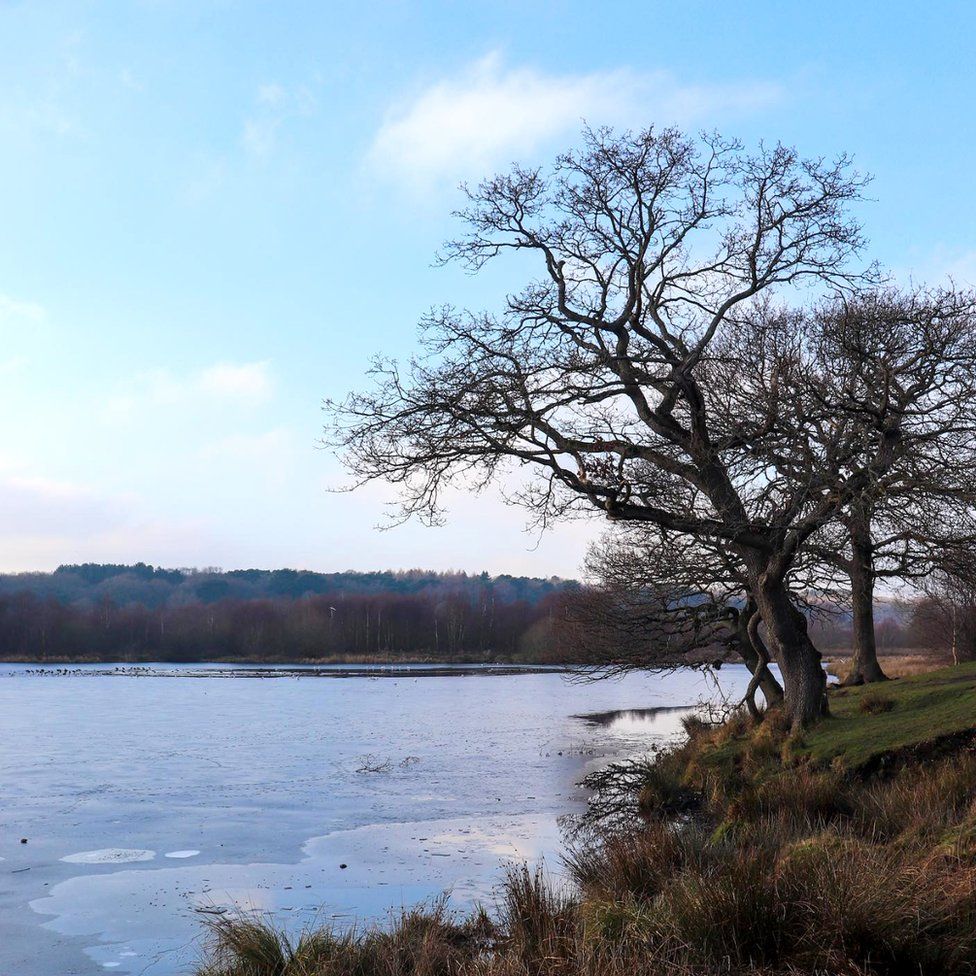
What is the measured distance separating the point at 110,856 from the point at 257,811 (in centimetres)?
361

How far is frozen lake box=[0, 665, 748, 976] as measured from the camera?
10.4 m

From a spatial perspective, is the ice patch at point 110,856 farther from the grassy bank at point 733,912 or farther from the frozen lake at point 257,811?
the grassy bank at point 733,912

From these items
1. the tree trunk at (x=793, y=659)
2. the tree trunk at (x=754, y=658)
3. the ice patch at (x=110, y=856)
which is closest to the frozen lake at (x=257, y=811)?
the ice patch at (x=110, y=856)

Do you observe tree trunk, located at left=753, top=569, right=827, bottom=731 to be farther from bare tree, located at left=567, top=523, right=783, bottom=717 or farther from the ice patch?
the ice patch

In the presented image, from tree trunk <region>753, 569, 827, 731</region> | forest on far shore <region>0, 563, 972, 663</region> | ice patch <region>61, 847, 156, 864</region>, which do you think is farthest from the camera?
forest on far shore <region>0, 563, 972, 663</region>

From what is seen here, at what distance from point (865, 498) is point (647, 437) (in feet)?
20.4

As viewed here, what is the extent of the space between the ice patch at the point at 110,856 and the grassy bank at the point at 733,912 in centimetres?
475

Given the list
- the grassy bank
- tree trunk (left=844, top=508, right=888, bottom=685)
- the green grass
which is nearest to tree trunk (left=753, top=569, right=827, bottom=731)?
the green grass

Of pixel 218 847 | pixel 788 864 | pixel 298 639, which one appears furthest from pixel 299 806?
pixel 298 639

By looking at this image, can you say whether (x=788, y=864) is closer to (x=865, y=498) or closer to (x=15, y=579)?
(x=865, y=498)

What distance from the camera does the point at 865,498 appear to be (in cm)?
1448

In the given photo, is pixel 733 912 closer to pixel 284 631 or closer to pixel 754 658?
pixel 754 658

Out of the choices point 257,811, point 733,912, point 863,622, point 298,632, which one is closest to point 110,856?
point 257,811

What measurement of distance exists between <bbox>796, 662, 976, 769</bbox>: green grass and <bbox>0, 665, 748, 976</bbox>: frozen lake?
162 inches
